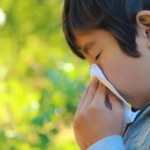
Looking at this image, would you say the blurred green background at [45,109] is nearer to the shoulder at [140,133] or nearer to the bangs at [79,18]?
the bangs at [79,18]

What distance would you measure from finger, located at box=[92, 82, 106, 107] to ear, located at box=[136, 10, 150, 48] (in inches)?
6.8

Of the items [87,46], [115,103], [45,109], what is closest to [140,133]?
[115,103]

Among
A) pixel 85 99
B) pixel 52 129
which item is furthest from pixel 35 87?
pixel 85 99

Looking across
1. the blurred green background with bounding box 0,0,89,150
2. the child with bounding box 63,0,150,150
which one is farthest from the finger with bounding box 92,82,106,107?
the blurred green background with bounding box 0,0,89,150

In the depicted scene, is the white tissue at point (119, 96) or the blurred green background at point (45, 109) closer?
the white tissue at point (119, 96)

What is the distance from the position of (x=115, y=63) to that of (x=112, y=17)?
0.12m

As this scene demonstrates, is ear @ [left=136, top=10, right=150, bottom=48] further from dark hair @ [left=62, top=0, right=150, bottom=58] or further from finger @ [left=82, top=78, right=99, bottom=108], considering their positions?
finger @ [left=82, top=78, right=99, bottom=108]

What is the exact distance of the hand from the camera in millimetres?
1235

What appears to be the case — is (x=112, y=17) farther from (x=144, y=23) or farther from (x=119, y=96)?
(x=119, y=96)

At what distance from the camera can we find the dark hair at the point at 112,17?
49.1 inches

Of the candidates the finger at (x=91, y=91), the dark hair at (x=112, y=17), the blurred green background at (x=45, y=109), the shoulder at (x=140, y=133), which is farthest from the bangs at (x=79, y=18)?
the blurred green background at (x=45, y=109)

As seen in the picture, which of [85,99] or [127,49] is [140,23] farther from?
[85,99]

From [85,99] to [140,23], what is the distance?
25 cm

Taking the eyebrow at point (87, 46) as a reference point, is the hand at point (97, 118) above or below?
below
